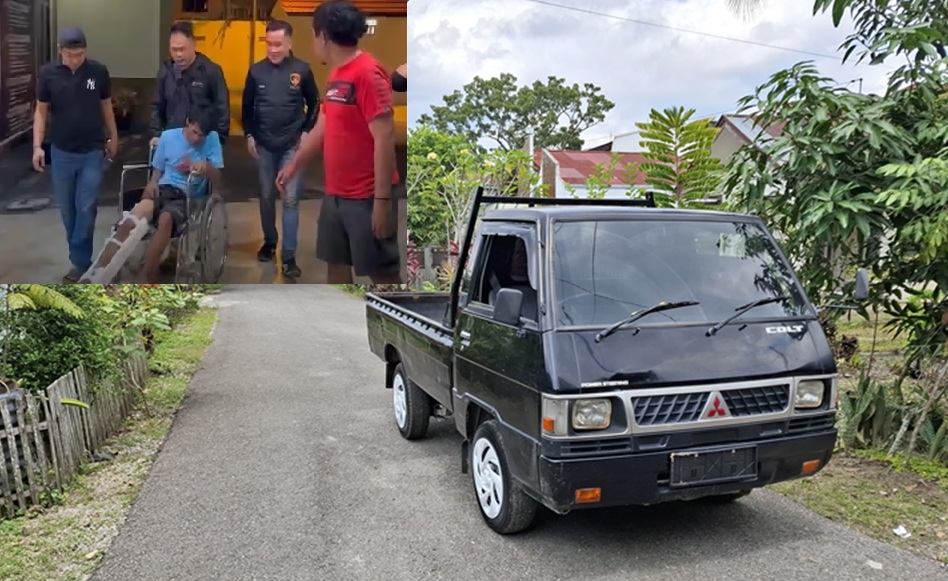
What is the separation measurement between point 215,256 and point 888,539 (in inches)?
270

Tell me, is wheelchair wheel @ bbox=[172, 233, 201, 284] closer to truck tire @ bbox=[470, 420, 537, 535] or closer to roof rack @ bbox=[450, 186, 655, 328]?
roof rack @ bbox=[450, 186, 655, 328]

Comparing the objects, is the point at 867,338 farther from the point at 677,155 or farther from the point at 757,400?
the point at 757,400

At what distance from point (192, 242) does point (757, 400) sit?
6284mm

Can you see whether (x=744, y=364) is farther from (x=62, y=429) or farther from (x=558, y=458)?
(x=62, y=429)

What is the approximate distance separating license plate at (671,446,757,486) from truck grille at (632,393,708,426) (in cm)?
19

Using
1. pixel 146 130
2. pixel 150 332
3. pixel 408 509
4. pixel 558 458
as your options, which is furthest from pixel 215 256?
pixel 558 458

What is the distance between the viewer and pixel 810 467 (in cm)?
443

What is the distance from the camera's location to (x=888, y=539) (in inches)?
188

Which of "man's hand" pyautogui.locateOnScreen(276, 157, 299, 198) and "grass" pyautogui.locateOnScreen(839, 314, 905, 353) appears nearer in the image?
"man's hand" pyautogui.locateOnScreen(276, 157, 299, 198)

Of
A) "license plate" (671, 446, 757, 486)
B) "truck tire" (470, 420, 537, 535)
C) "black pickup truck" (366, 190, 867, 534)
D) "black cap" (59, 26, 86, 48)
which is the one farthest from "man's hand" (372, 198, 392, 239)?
"license plate" (671, 446, 757, 486)

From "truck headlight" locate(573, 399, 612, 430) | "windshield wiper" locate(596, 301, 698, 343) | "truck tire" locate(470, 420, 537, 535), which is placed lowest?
"truck tire" locate(470, 420, 537, 535)

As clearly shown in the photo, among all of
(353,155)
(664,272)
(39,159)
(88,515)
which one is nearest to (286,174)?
(353,155)

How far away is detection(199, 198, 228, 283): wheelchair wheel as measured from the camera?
8.45 metres

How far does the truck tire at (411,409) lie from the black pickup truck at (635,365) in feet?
5.42
